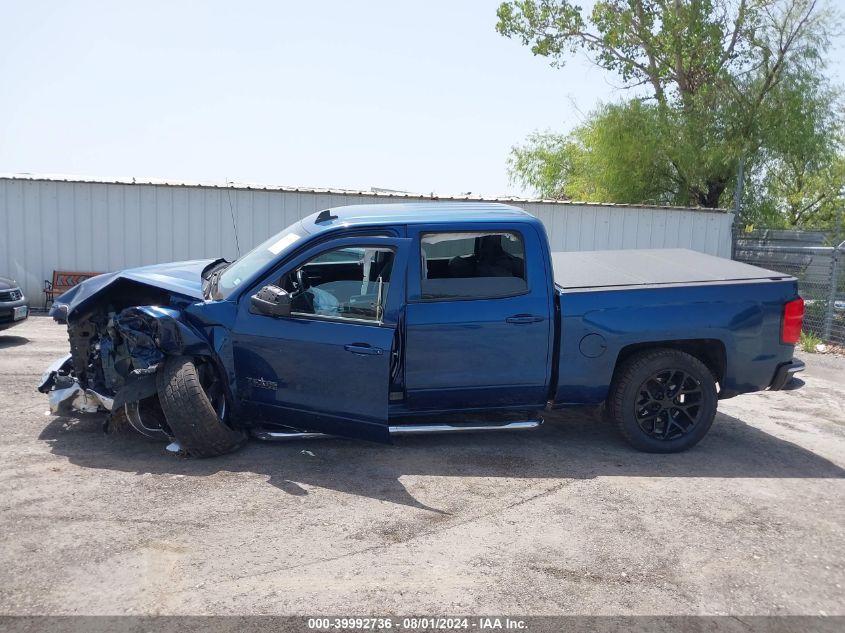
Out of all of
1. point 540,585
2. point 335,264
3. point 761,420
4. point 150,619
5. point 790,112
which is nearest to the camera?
point 150,619

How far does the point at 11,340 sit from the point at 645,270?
28.2 feet

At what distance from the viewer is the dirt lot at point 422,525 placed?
12.1 ft

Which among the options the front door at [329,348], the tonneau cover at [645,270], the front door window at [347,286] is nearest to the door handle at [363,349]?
the front door at [329,348]

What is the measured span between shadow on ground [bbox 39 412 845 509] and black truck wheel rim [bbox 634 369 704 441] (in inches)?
8.5

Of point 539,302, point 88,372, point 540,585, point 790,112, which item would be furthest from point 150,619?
point 790,112

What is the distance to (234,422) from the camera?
552cm

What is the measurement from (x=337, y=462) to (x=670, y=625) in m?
2.73

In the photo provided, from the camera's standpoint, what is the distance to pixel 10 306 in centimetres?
972

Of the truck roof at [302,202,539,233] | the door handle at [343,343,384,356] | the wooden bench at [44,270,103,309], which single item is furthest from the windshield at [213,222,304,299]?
the wooden bench at [44,270,103,309]

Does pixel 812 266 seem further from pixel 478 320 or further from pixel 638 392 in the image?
pixel 478 320

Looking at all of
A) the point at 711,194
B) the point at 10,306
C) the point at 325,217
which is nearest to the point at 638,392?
the point at 325,217

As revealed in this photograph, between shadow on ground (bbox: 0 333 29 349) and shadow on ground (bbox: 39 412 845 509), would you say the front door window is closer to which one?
shadow on ground (bbox: 39 412 845 509)

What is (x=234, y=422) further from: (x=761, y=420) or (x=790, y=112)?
(x=790, y=112)

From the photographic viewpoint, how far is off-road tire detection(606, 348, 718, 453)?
578 cm
